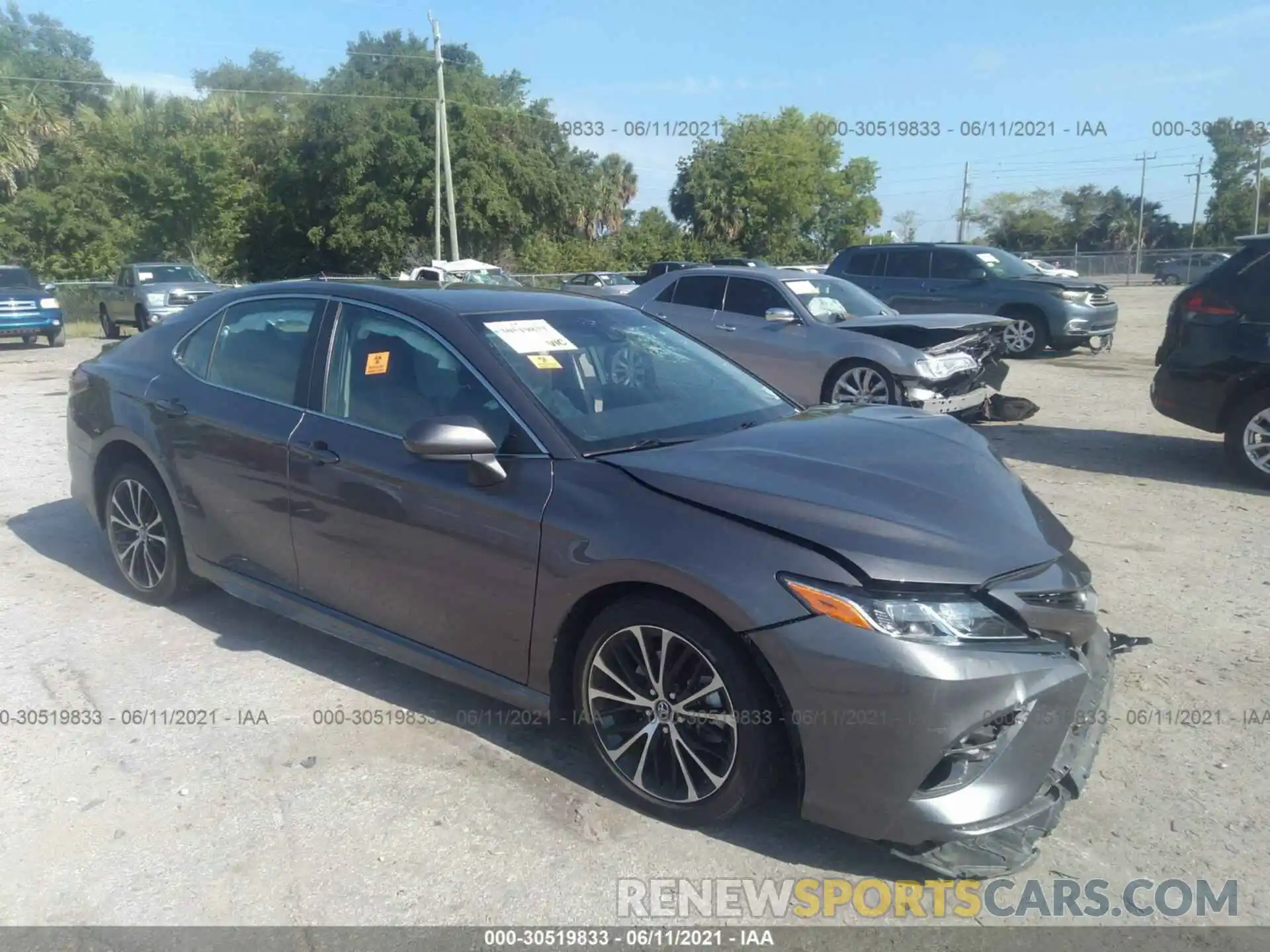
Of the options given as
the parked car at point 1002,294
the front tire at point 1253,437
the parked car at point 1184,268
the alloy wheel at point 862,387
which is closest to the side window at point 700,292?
the alloy wheel at point 862,387

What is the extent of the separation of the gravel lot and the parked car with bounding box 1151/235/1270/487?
2337 mm

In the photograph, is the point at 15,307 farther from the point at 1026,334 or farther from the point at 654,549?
the point at 654,549

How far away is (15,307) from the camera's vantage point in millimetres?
21188

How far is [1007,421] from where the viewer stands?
10.5m

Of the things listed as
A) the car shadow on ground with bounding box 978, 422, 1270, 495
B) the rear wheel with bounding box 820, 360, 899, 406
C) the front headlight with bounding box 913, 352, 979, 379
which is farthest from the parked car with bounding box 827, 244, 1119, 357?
the rear wheel with bounding box 820, 360, 899, 406

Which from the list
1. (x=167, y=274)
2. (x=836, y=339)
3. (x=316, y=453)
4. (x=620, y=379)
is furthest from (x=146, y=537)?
(x=167, y=274)

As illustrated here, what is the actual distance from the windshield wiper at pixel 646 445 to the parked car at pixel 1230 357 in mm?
5772

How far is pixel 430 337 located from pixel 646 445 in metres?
1.00

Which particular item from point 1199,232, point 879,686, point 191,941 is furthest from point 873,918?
point 1199,232

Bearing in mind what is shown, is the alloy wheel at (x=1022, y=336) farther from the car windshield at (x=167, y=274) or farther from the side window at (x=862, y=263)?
the car windshield at (x=167, y=274)

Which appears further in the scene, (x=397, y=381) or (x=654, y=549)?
(x=397, y=381)

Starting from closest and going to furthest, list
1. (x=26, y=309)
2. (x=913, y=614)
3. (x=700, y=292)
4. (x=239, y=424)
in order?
(x=913, y=614) → (x=239, y=424) → (x=700, y=292) → (x=26, y=309)

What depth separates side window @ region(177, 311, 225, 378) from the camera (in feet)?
16.7

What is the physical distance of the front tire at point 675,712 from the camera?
10.4ft
